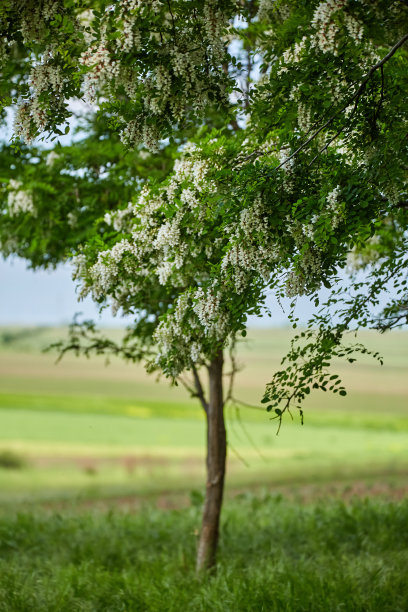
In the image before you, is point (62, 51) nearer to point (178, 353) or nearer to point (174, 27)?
point (174, 27)

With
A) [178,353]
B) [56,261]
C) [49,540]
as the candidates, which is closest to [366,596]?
[178,353]

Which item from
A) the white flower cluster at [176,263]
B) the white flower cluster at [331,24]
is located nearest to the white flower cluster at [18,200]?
the white flower cluster at [176,263]

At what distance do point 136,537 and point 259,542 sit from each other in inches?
84.6

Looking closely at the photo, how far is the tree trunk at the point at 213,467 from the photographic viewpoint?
9.26 metres

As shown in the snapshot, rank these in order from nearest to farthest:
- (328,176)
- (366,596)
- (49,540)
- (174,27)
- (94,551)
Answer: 1. (174,27)
2. (328,176)
3. (366,596)
4. (94,551)
5. (49,540)

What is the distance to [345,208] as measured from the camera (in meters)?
5.34

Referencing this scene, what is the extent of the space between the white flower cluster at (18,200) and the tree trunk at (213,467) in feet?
10.8

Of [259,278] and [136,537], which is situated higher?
[259,278]

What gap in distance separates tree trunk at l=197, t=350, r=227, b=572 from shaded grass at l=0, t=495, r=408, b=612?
0.33m

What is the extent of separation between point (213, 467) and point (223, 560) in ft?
4.29

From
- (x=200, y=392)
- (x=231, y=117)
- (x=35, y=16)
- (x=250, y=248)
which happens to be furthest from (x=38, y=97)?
(x=200, y=392)

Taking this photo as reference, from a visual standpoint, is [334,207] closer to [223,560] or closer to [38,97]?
[38,97]

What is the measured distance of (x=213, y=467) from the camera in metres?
9.41

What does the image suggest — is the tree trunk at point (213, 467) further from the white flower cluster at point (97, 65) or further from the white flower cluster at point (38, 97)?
the white flower cluster at point (97, 65)
